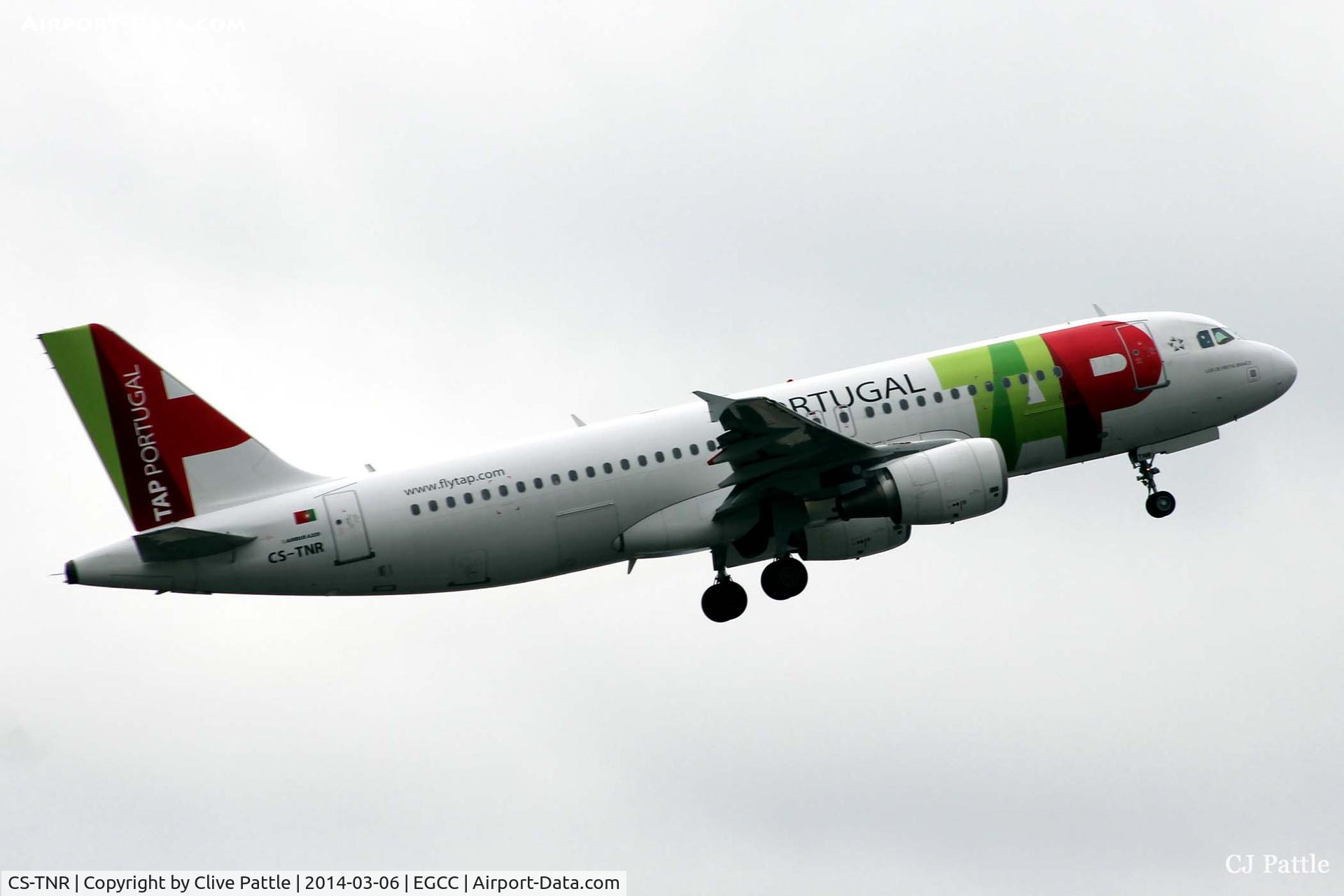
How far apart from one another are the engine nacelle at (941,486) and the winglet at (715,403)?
15.3 feet

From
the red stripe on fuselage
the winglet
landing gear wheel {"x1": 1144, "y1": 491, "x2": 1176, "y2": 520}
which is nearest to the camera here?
the winglet

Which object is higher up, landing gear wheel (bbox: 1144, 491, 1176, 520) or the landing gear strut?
landing gear wheel (bbox: 1144, 491, 1176, 520)

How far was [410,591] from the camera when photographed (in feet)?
150

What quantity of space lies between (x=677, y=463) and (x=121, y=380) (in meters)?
14.1

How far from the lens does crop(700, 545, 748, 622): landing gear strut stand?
49469 millimetres

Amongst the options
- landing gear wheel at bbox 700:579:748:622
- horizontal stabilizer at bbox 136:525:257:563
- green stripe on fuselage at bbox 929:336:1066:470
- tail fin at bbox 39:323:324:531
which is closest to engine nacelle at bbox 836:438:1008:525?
green stripe on fuselage at bbox 929:336:1066:470

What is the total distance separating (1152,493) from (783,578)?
11315mm

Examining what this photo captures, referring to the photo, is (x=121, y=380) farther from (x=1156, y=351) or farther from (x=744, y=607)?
(x=1156, y=351)

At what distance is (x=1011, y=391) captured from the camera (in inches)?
1896

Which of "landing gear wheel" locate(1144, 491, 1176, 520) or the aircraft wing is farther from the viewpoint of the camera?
"landing gear wheel" locate(1144, 491, 1176, 520)

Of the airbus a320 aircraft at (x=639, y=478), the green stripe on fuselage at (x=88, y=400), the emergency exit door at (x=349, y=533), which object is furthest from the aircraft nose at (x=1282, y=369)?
the green stripe on fuselage at (x=88, y=400)

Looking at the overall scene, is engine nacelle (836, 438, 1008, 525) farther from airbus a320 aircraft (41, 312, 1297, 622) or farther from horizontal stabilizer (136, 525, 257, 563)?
horizontal stabilizer (136, 525, 257, 563)

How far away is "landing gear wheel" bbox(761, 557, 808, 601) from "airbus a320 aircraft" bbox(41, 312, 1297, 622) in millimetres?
63

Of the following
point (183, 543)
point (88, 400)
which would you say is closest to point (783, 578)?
point (183, 543)
